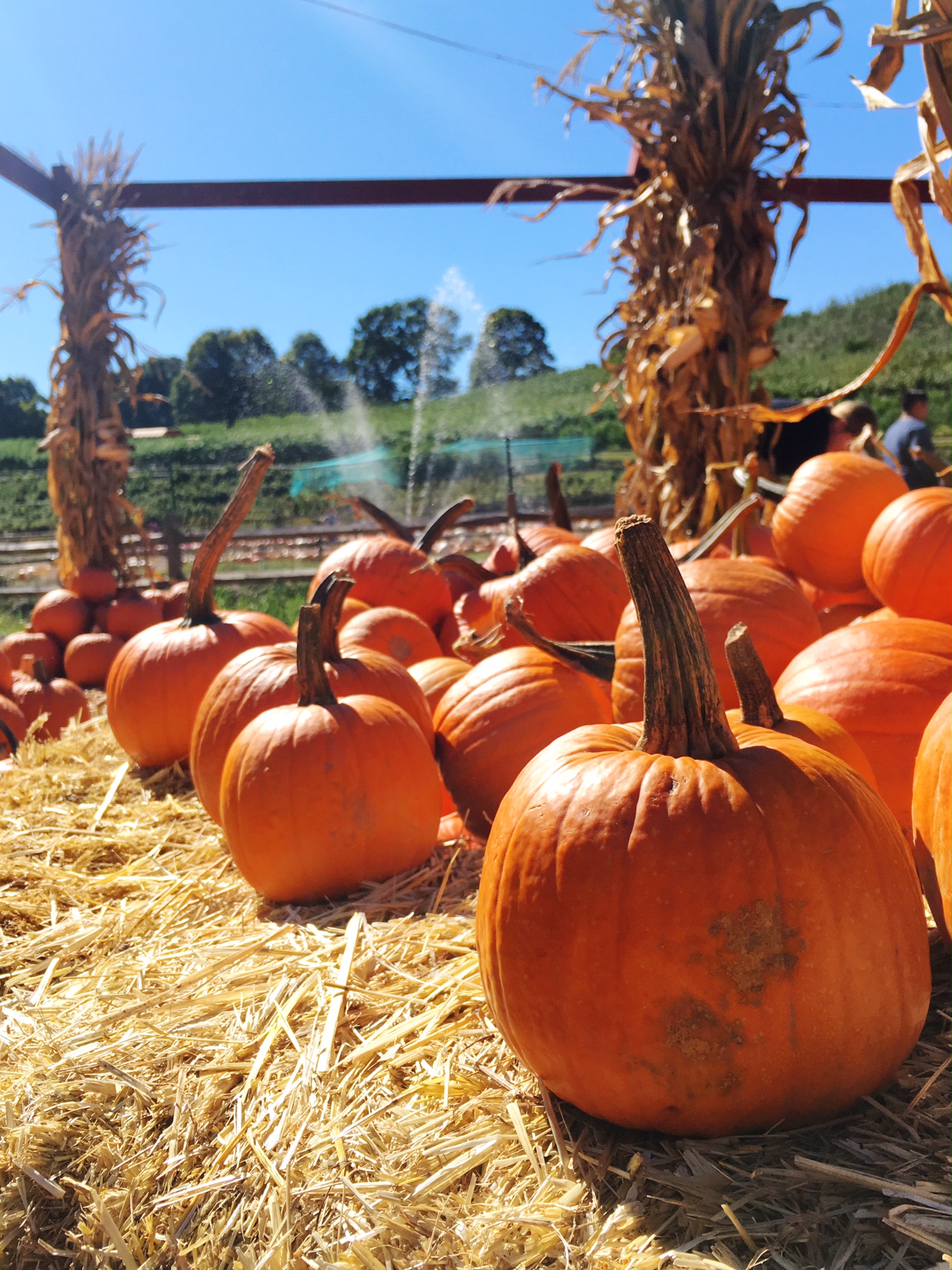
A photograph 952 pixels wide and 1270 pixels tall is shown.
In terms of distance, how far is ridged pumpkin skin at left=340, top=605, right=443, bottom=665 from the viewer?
123 inches

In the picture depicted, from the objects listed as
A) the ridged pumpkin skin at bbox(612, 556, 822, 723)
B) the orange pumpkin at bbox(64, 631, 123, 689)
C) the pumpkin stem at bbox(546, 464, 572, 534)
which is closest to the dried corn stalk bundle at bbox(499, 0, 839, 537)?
the pumpkin stem at bbox(546, 464, 572, 534)

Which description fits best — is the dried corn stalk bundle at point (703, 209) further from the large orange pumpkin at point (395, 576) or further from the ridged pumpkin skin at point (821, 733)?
the ridged pumpkin skin at point (821, 733)

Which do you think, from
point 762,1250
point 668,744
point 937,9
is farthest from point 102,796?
point 937,9

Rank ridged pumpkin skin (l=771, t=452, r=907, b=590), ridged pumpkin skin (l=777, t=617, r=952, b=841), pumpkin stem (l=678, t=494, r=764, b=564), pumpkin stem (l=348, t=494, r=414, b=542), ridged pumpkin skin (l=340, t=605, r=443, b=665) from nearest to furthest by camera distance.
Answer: ridged pumpkin skin (l=777, t=617, r=952, b=841) < pumpkin stem (l=678, t=494, r=764, b=564) < ridged pumpkin skin (l=771, t=452, r=907, b=590) < ridged pumpkin skin (l=340, t=605, r=443, b=665) < pumpkin stem (l=348, t=494, r=414, b=542)

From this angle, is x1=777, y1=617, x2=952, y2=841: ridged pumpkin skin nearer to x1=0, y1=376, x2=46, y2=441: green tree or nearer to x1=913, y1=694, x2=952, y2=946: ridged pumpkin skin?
x1=913, y1=694, x2=952, y2=946: ridged pumpkin skin

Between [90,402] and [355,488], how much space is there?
15397 millimetres

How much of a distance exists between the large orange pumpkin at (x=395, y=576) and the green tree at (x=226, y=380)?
78.3 feet

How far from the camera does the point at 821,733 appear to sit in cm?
148

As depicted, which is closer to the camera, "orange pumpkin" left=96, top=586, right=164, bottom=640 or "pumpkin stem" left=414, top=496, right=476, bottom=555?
"pumpkin stem" left=414, top=496, right=476, bottom=555

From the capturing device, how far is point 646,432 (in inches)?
163

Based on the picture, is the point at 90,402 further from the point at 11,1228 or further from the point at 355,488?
the point at 355,488

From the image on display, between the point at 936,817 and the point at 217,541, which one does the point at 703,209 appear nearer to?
the point at 217,541

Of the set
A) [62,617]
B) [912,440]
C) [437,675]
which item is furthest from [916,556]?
[62,617]

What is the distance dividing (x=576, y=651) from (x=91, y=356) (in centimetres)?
591
